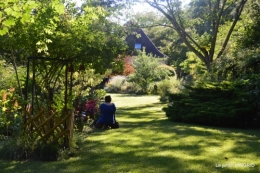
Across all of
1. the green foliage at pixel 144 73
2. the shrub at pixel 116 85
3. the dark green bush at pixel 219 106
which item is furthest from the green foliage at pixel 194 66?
the dark green bush at pixel 219 106

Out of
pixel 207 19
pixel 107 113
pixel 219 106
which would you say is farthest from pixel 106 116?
pixel 207 19

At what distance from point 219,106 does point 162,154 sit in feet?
16.3

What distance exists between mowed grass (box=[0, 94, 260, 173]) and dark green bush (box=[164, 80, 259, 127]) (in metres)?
0.97

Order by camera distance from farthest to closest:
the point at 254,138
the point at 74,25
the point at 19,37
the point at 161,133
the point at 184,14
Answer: the point at 184,14 < the point at 161,133 < the point at 254,138 < the point at 74,25 < the point at 19,37

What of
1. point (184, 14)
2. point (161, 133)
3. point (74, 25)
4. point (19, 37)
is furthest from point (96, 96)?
point (184, 14)

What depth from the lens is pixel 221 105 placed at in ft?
36.7

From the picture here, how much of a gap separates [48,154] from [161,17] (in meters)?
17.3

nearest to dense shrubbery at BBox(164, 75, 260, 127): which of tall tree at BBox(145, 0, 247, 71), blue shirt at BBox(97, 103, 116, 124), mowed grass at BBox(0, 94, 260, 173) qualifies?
mowed grass at BBox(0, 94, 260, 173)

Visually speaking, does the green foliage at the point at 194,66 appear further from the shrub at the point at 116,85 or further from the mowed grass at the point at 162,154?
the mowed grass at the point at 162,154

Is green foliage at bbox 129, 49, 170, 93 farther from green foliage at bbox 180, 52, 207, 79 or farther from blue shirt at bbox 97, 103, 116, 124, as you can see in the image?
blue shirt at bbox 97, 103, 116, 124

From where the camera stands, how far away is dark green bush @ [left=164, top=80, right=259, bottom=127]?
10.6 metres

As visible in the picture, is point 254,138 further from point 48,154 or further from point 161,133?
point 48,154

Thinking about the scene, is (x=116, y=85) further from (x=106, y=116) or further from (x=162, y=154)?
(x=162, y=154)

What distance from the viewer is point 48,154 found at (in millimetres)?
6652
